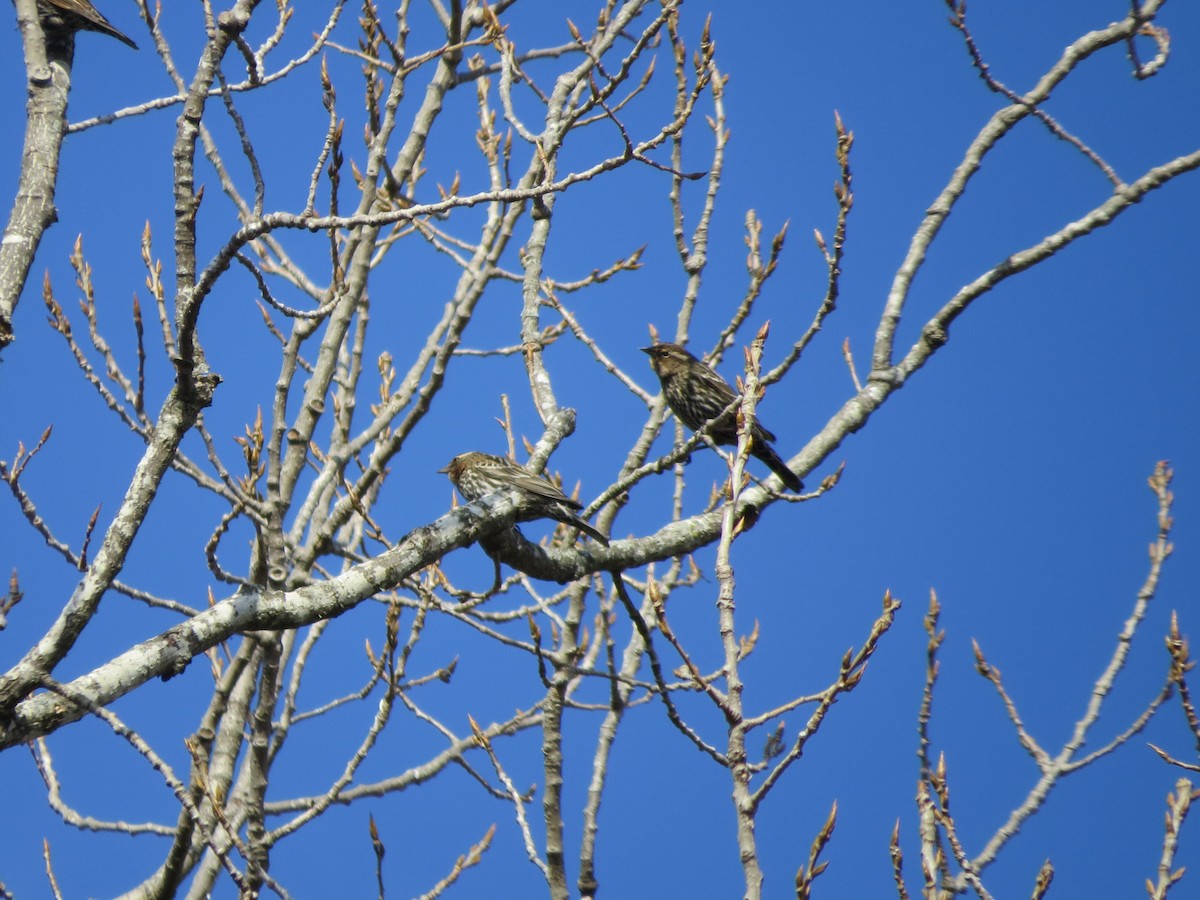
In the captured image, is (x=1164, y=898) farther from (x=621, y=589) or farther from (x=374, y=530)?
(x=374, y=530)

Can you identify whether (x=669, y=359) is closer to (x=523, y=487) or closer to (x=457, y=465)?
(x=457, y=465)

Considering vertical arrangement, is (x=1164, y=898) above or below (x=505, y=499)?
below

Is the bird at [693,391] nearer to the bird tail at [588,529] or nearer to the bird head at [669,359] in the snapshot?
the bird head at [669,359]

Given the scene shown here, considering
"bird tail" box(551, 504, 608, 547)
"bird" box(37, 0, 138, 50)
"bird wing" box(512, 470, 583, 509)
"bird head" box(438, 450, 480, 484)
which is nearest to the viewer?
"bird wing" box(512, 470, 583, 509)

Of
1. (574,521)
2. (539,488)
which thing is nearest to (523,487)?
(539,488)

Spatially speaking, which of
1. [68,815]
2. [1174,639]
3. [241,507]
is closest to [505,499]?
[241,507]

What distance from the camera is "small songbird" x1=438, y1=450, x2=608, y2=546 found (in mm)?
3730

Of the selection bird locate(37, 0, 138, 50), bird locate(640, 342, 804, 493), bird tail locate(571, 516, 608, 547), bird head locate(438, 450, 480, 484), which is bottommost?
bird tail locate(571, 516, 608, 547)

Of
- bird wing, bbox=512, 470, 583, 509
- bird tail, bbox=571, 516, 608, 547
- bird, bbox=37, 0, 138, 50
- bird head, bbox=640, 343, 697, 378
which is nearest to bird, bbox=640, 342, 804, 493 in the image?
bird head, bbox=640, 343, 697, 378

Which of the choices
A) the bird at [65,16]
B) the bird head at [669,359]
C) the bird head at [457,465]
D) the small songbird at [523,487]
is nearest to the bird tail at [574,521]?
the small songbird at [523,487]

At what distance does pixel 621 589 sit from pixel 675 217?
89.8 inches

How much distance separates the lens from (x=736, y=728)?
252 cm

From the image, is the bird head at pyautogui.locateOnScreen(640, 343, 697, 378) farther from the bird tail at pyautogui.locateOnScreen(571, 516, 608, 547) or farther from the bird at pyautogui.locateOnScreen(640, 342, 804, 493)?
the bird tail at pyautogui.locateOnScreen(571, 516, 608, 547)

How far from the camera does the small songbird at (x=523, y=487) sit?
3730 millimetres
